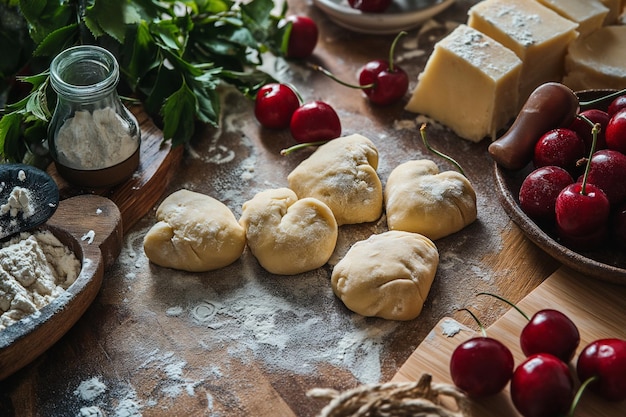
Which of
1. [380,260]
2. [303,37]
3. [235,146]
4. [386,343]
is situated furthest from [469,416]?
A: [303,37]

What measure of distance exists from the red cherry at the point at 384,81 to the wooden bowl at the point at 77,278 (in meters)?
0.87

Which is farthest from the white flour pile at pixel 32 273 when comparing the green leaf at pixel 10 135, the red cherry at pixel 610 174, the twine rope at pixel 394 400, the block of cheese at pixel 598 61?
the block of cheese at pixel 598 61

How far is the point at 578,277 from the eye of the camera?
5.57 ft

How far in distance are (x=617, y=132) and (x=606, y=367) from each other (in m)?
0.63

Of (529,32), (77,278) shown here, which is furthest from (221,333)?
(529,32)

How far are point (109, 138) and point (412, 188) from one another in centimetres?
76

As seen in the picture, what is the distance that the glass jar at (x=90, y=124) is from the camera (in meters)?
1.74

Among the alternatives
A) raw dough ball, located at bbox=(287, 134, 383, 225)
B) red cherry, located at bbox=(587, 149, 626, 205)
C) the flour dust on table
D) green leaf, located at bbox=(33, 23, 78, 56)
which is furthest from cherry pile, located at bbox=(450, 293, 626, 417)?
green leaf, located at bbox=(33, 23, 78, 56)

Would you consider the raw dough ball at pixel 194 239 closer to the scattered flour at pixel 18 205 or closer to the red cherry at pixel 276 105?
the scattered flour at pixel 18 205

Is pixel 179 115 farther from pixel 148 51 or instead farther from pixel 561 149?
pixel 561 149

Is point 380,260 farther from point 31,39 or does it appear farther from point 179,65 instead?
point 31,39

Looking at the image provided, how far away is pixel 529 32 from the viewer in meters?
2.09

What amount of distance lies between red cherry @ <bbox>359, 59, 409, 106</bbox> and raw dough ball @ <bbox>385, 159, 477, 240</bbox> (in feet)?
1.28

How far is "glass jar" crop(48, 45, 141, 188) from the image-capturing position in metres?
1.74
